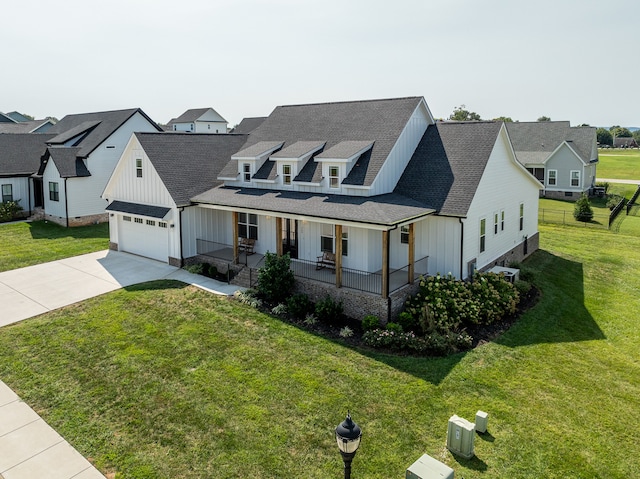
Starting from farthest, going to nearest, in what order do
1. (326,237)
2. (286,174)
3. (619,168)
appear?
(619,168) → (286,174) → (326,237)

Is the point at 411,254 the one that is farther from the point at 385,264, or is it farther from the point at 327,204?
the point at 327,204

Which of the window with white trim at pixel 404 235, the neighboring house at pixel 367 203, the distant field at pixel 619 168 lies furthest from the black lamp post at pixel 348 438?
the distant field at pixel 619 168

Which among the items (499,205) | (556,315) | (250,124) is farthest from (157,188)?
(250,124)

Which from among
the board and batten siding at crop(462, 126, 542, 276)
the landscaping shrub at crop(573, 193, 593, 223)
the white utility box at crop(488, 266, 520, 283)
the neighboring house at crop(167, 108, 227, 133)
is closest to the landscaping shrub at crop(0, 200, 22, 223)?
the board and batten siding at crop(462, 126, 542, 276)

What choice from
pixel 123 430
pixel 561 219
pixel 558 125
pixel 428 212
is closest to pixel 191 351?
pixel 123 430

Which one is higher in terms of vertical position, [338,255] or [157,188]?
[157,188]

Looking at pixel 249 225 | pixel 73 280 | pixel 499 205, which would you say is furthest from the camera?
pixel 249 225
